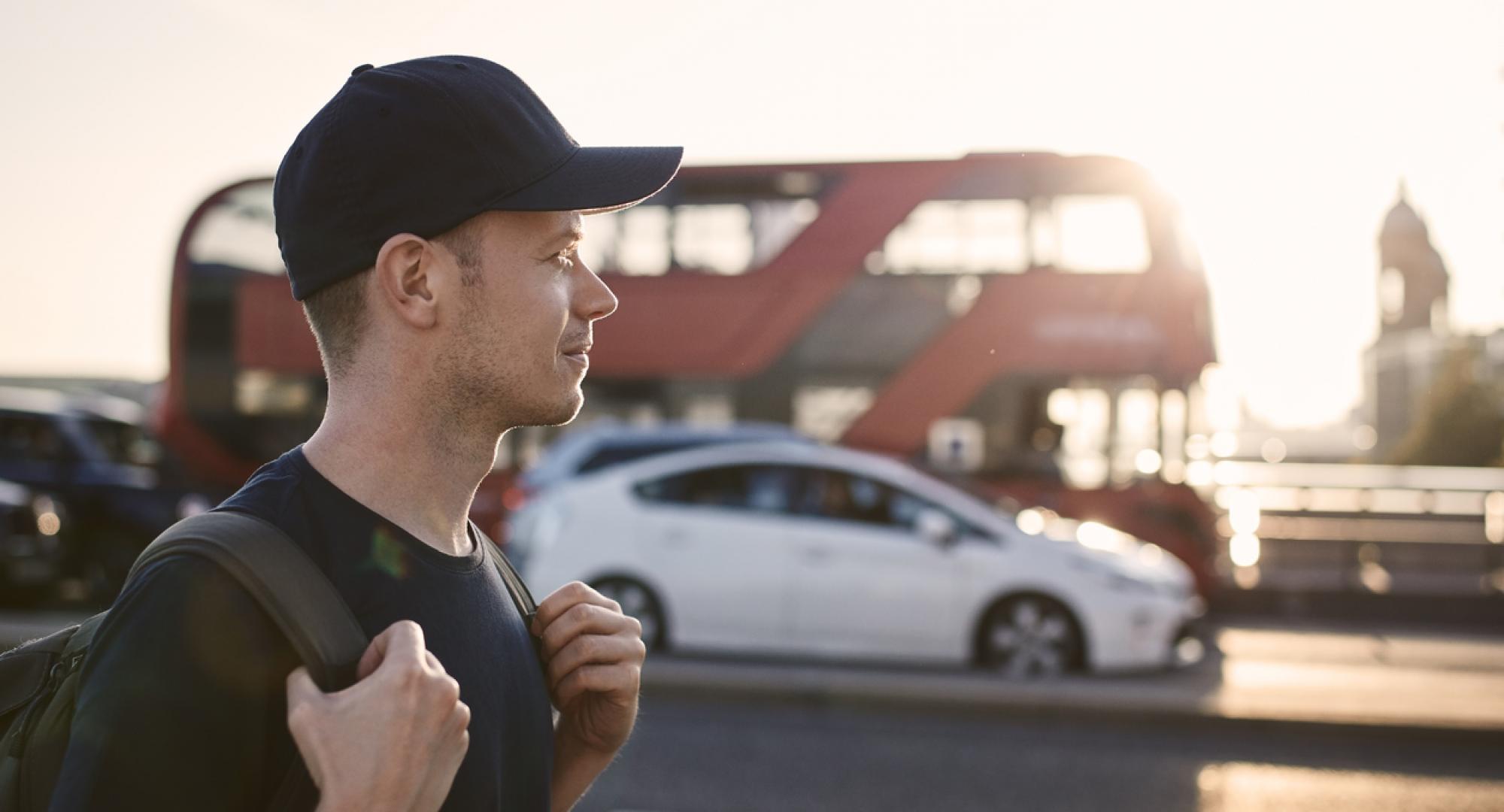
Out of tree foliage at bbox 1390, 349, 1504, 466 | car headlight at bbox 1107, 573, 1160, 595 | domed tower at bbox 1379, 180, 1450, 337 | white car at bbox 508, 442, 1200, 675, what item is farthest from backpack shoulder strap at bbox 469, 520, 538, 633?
domed tower at bbox 1379, 180, 1450, 337

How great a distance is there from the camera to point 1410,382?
81188 mm

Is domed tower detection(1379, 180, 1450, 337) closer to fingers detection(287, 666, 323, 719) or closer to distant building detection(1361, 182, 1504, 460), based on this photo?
distant building detection(1361, 182, 1504, 460)

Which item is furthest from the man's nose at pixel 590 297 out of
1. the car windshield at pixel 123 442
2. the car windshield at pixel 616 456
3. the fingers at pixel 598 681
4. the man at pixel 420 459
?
the car windshield at pixel 123 442

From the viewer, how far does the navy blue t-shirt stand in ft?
3.55

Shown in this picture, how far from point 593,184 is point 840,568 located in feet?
26.8

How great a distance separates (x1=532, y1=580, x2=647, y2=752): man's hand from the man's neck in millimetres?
151

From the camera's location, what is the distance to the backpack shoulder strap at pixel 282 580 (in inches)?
45.8

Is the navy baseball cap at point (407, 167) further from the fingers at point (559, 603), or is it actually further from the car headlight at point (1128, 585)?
the car headlight at point (1128, 585)

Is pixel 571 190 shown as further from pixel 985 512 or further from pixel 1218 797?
pixel 985 512

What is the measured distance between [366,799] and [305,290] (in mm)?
539

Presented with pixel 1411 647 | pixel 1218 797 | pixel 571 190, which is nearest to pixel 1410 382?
pixel 1411 647

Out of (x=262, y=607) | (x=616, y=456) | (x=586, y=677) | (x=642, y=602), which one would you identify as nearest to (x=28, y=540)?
(x=616, y=456)

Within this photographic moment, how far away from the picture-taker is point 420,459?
1459 mm

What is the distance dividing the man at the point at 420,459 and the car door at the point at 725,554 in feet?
26.4
